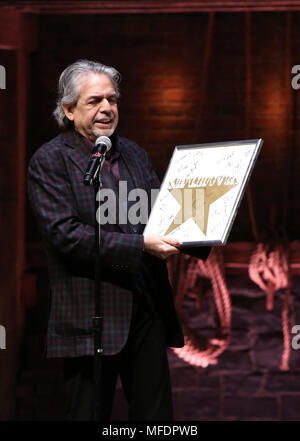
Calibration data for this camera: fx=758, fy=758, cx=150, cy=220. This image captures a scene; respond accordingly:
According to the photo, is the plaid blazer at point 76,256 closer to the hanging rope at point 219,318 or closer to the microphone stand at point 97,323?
the microphone stand at point 97,323

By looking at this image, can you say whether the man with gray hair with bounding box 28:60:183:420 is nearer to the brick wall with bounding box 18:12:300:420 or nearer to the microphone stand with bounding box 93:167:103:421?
the microphone stand with bounding box 93:167:103:421

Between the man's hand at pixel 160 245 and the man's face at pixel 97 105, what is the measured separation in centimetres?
43

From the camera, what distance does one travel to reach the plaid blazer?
8.77 feet

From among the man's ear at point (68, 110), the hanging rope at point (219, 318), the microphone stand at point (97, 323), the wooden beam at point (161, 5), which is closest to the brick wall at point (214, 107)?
the hanging rope at point (219, 318)

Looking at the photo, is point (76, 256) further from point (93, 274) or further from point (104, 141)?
point (104, 141)

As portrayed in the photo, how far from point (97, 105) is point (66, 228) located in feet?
1.55

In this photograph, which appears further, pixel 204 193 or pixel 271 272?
pixel 271 272

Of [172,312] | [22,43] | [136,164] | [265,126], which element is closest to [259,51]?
[265,126]

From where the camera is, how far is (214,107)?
458 cm

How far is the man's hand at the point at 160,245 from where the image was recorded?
8.59 feet

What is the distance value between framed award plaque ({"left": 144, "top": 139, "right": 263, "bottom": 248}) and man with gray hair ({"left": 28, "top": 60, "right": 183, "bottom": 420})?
0.10 metres

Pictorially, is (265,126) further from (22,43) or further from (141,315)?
(141,315)

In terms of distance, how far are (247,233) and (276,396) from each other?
0.98 metres

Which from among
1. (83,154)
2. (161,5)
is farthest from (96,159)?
(161,5)
